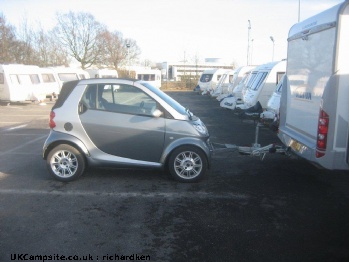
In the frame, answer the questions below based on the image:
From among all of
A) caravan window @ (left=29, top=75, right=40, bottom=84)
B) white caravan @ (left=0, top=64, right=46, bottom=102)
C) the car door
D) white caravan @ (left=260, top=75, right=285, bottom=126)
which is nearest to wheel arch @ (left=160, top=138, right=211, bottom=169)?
the car door

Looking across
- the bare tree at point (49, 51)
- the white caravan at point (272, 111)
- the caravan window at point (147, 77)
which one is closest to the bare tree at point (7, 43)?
the bare tree at point (49, 51)

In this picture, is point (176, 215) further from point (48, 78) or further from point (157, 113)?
point (48, 78)

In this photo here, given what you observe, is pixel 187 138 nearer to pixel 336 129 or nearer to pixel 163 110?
pixel 163 110

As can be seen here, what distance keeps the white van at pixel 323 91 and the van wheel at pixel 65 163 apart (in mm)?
3818

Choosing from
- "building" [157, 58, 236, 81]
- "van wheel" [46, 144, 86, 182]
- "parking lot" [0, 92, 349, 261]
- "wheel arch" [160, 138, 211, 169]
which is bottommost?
"parking lot" [0, 92, 349, 261]

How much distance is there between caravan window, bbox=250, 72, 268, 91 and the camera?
49.8ft

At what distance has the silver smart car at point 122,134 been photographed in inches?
240

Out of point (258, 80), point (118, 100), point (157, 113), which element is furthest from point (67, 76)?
point (157, 113)

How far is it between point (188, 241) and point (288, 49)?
15.7ft

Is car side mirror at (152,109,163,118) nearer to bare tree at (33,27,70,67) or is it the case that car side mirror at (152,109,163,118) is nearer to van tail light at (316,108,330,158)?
van tail light at (316,108,330,158)

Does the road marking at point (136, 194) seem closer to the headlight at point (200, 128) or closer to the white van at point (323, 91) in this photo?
the headlight at point (200, 128)

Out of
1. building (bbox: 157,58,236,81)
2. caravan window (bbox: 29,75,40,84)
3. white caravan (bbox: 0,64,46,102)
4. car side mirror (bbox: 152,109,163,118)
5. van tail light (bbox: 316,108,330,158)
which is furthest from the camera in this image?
building (bbox: 157,58,236,81)

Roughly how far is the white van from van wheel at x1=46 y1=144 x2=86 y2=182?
382cm

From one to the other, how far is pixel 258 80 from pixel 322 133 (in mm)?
10897
